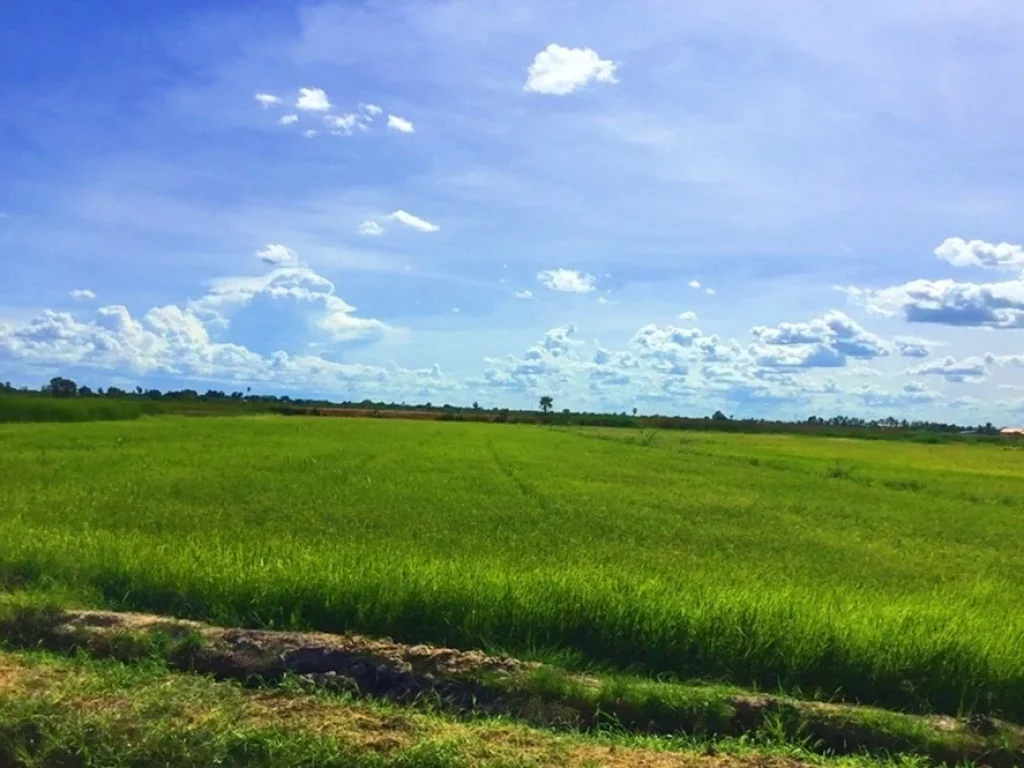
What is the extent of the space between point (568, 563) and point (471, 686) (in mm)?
5035

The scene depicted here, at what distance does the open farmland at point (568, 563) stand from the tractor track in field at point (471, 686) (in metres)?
0.71

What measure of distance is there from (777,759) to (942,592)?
7400mm

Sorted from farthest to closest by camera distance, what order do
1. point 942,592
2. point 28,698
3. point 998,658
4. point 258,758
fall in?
point 942,592
point 998,658
point 28,698
point 258,758

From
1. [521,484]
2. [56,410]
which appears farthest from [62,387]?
[521,484]

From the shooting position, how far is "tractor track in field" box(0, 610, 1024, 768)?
20.8 ft

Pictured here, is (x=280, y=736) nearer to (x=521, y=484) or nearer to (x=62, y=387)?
(x=521, y=484)

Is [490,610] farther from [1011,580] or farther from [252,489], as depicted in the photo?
[252,489]

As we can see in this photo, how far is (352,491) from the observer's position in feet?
65.8

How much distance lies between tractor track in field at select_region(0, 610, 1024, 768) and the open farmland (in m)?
0.71

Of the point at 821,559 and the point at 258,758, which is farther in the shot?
the point at 821,559

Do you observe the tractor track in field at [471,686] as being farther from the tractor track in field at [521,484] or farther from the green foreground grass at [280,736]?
the tractor track in field at [521,484]

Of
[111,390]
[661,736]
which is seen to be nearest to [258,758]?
[661,736]

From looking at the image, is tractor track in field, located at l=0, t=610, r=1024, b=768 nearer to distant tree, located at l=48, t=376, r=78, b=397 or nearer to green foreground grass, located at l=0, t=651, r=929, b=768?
green foreground grass, located at l=0, t=651, r=929, b=768

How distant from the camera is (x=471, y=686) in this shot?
Result: 6.72m
